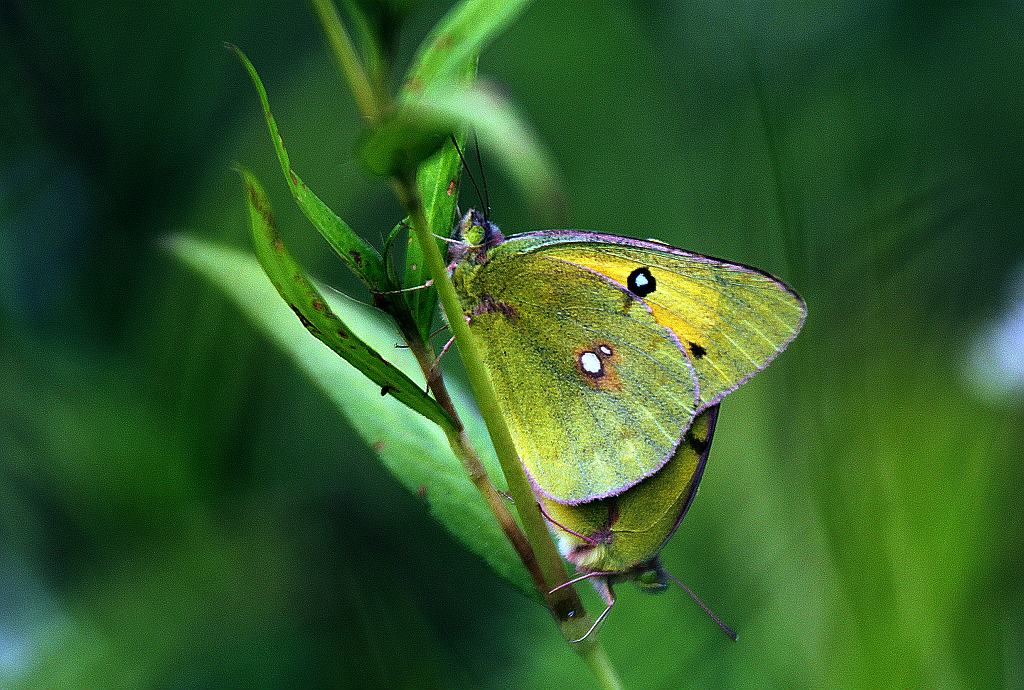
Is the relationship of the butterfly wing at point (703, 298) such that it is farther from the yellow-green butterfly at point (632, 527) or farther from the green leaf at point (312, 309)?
the green leaf at point (312, 309)

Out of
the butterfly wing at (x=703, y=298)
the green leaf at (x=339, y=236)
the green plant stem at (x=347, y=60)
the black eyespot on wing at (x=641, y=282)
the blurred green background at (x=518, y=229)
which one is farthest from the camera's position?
the black eyespot on wing at (x=641, y=282)

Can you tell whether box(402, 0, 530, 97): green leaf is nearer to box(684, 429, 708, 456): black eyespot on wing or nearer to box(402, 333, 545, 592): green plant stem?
box(402, 333, 545, 592): green plant stem

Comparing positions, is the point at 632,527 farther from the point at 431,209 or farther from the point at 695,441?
the point at 431,209

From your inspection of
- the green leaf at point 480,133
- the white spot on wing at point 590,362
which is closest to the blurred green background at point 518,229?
the green leaf at point 480,133

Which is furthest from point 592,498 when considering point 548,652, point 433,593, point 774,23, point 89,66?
point 774,23

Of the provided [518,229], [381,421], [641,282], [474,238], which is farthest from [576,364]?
[518,229]

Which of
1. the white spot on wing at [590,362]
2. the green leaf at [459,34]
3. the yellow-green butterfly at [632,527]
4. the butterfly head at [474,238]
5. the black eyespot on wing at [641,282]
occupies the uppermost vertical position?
the green leaf at [459,34]

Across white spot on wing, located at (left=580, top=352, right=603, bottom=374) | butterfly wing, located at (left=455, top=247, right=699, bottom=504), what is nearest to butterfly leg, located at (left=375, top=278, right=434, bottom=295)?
butterfly wing, located at (left=455, top=247, right=699, bottom=504)
